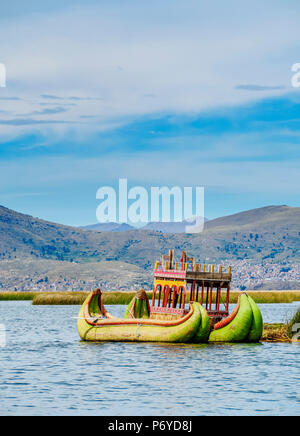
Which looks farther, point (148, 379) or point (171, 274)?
point (171, 274)

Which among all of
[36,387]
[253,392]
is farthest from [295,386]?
[36,387]

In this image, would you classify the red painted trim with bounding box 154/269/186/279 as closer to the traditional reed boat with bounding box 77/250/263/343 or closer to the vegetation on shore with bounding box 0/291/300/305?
the traditional reed boat with bounding box 77/250/263/343

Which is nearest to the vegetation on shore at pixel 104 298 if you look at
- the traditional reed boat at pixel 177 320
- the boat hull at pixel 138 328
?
the traditional reed boat at pixel 177 320

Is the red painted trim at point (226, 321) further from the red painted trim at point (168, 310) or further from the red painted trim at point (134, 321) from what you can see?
the red painted trim at point (134, 321)

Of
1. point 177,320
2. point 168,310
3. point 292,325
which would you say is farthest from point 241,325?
point 168,310

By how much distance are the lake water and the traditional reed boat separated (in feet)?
2.31

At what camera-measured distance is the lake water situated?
1082 inches

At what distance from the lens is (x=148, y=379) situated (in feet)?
112

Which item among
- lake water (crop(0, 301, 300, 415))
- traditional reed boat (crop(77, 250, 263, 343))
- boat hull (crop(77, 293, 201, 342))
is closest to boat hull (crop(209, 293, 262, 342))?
traditional reed boat (crop(77, 250, 263, 343))

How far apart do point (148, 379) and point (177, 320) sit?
1140 centimetres

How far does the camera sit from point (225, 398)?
29.2m

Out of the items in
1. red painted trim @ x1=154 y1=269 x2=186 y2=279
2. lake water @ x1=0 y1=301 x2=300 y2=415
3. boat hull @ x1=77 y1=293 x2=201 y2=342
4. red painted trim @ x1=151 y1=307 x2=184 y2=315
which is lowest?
lake water @ x1=0 y1=301 x2=300 y2=415

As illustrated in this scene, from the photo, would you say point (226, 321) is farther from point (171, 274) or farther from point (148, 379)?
point (148, 379)

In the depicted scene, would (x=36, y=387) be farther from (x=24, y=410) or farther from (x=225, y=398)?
(x=225, y=398)
